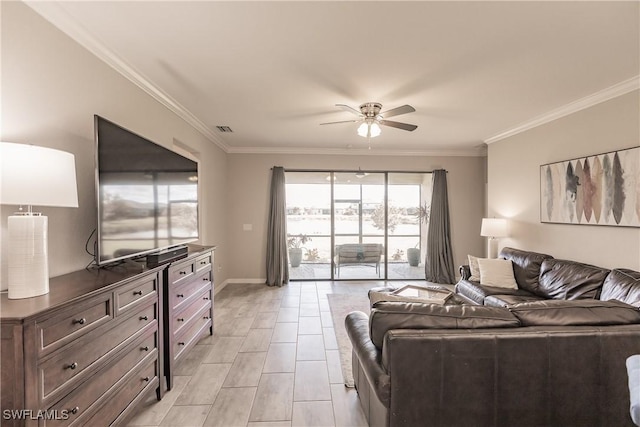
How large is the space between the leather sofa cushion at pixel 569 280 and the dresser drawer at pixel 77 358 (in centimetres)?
398

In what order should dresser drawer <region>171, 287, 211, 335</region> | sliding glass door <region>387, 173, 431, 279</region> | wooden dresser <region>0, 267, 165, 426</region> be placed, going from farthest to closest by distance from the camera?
sliding glass door <region>387, 173, 431, 279</region> → dresser drawer <region>171, 287, 211, 335</region> → wooden dresser <region>0, 267, 165, 426</region>

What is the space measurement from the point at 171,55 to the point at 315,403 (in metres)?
2.96

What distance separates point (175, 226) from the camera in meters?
2.91

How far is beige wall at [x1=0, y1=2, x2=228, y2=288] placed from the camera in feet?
5.42

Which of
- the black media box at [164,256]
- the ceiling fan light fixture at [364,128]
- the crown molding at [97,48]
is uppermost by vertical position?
the crown molding at [97,48]

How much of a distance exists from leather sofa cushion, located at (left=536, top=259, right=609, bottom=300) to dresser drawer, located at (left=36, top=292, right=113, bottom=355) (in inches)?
159

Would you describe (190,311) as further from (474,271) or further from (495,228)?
(495,228)

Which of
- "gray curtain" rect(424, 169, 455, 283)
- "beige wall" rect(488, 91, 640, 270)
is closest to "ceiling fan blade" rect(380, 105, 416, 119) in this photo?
"beige wall" rect(488, 91, 640, 270)

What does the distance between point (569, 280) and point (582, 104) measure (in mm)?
2028

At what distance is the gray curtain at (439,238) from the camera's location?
20.0 ft

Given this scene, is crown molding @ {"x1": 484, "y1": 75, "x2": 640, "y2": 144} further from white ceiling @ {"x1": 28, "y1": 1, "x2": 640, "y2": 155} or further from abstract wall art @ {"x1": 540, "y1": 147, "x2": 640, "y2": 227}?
abstract wall art @ {"x1": 540, "y1": 147, "x2": 640, "y2": 227}

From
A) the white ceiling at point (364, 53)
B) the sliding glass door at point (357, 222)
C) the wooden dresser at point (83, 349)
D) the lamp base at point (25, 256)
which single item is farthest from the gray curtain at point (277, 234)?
the lamp base at point (25, 256)

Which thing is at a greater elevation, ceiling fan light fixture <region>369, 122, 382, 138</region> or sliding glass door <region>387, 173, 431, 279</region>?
ceiling fan light fixture <region>369, 122, 382, 138</region>

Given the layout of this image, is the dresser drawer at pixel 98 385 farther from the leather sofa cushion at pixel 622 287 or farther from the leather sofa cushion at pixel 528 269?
the leather sofa cushion at pixel 528 269
